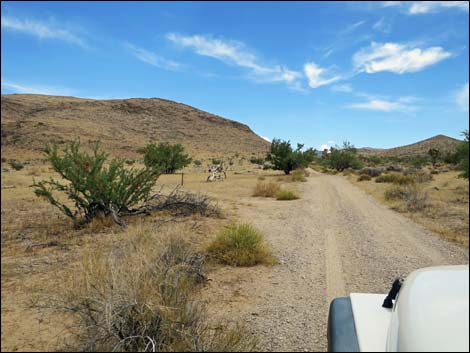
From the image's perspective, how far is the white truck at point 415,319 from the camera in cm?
140

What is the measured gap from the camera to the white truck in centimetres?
140

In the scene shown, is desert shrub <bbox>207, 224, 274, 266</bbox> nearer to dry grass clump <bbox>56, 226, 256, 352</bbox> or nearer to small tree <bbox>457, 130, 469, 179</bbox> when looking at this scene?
dry grass clump <bbox>56, 226, 256, 352</bbox>

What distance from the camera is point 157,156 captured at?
3122 centimetres

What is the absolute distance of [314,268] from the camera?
632 centimetres

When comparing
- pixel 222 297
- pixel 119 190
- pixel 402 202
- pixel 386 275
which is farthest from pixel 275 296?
pixel 402 202

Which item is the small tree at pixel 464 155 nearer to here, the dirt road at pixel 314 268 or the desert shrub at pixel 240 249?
the dirt road at pixel 314 268

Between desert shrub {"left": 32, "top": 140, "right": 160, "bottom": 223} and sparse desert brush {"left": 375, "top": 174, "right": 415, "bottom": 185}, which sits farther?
sparse desert brush {"left": 375, "top": 174, "right": 415, "bottom": 185}

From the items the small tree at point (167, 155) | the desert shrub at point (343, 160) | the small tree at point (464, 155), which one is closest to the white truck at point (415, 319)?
the small tree at point (464, 155)

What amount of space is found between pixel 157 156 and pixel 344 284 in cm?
2738

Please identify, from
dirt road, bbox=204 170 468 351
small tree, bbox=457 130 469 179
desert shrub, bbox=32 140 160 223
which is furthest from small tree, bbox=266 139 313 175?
desert shrub, bbox=32 140 160 223

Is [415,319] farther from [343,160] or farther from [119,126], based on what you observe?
[119,126]

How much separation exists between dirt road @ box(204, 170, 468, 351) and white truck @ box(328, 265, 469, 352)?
1746mm

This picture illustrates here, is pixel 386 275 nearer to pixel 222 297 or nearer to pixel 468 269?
pixel 222 297

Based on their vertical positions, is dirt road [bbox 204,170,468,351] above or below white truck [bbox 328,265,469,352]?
below
